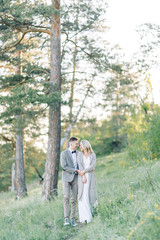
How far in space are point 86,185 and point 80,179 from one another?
0.65ft

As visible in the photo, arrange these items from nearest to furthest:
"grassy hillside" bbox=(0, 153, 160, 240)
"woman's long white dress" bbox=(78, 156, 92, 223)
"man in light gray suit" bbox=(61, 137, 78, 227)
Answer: "grassy hillside" bbox=(0, 153, 160, 240), "woman's long white dress" bbox=(78, 156, 92, 223), "man in light gray suit" bbox=(61, 137, 78, 227)

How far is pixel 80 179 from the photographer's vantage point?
7062mm

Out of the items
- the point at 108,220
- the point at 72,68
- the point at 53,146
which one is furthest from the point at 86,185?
the point at 72,68

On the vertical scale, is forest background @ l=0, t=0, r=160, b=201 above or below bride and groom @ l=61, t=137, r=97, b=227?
above

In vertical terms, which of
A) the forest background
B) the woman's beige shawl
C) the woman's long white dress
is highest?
the forest background

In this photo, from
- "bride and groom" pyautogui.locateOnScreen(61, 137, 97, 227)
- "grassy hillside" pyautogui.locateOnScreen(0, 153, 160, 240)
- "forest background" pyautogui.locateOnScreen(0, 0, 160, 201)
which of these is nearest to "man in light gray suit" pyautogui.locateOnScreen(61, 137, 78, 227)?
"bride and groom" pyautogui.locateOnScreen(61, 137, 97, 227)

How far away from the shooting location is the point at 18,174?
56.7 feet

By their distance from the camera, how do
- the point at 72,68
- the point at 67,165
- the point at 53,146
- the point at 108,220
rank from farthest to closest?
the point at 72,68, the point at 53,146, the point at 67,165, the point at 108,220

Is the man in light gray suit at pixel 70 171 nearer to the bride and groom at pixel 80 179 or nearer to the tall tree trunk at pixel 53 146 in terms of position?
the bride and groom at pixel 80 179

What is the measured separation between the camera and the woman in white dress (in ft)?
22.4

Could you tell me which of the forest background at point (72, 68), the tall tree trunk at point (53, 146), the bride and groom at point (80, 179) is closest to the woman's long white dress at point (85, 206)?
the bride and groom at point (80, 179)

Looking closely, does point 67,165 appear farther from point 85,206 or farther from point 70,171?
point 85,206

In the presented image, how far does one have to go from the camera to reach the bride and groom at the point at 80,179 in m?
6.88

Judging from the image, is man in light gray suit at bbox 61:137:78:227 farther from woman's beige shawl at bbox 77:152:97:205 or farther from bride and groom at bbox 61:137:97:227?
woman's beige shawl at bbox 77:152:97:205
